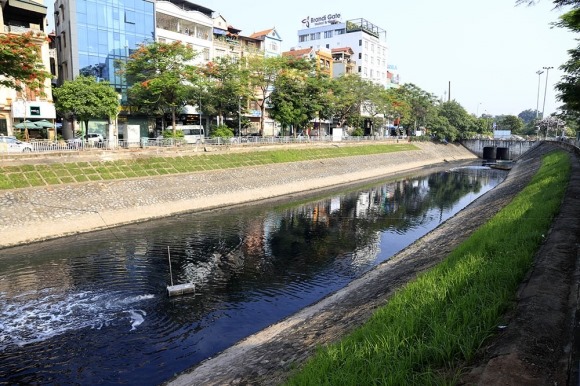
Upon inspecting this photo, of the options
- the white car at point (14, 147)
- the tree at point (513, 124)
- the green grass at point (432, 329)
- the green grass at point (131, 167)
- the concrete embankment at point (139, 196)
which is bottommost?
the concrete embankment at point (139, 196)

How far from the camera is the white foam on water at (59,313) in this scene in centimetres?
1484

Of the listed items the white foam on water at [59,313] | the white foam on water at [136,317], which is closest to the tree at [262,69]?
the white foam on water at [59,313]

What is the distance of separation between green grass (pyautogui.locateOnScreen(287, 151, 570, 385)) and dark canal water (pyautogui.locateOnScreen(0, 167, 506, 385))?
22.1 ft

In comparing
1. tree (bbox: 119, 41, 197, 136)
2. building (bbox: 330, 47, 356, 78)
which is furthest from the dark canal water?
building (bbox: 330, 47, 356, 78)

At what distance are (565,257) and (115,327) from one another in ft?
50.7

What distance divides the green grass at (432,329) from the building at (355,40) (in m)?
97.7

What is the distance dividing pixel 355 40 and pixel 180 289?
10363 centimetres

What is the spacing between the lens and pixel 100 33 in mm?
51531

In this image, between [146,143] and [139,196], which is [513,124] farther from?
[139,196]

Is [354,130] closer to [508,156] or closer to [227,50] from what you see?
[227,50]

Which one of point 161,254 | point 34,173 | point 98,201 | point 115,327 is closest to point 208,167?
point 98,201

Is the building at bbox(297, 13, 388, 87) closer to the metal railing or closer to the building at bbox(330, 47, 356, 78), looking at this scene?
the building at bbox(330, 47, 356, 78)

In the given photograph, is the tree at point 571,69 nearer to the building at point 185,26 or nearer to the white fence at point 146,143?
the white fence at point 146,143

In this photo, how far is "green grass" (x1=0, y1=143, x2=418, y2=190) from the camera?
97.0ft
